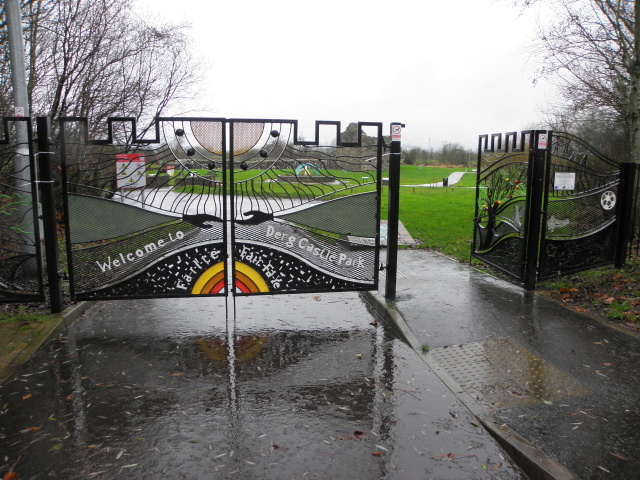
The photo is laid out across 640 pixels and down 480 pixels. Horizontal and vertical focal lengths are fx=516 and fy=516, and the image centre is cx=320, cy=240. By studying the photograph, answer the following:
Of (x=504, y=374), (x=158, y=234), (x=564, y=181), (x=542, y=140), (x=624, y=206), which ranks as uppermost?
(x=542, y=140)

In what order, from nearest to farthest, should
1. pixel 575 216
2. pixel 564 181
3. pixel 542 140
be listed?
1. pixel 542 140
2. pixel 564 181
3. pixel 575 216

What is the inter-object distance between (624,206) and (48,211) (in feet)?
26.0

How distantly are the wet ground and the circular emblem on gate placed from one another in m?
4.15

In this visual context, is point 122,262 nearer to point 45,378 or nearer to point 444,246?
point 45,378

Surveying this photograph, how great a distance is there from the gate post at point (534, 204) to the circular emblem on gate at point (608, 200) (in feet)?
3.84

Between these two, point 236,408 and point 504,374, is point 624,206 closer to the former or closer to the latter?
point 504,374

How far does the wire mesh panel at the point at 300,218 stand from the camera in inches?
239

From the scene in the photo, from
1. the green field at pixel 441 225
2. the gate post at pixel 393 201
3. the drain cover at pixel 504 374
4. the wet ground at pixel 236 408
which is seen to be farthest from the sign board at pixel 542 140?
the green field at pixel 441 225

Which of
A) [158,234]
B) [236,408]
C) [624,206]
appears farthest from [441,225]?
[236,408]

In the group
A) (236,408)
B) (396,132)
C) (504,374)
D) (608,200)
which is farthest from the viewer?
(608,200)

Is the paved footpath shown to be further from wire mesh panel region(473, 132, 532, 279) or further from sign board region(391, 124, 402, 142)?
sign board region(391, 124, 402, 142)

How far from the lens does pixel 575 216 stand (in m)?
7.41

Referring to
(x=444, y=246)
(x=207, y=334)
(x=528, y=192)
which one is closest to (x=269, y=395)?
(x=207, y=334)

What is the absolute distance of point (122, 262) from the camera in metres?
6.07
